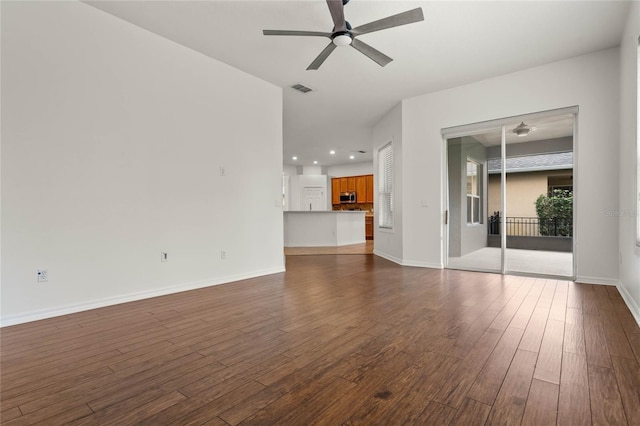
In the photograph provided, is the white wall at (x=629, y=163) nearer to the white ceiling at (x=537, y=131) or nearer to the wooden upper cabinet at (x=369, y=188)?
the white ceiling at (x=537, y=131)

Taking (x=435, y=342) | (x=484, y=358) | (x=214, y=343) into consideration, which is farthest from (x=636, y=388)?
(x=214, y=343)

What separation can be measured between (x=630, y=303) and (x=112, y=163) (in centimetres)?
536

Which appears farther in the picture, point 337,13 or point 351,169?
point 351,169

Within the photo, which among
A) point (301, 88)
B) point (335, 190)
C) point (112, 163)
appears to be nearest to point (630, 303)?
point (301, 88)

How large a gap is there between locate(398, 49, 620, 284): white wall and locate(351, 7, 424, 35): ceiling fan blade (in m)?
2.84

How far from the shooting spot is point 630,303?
309 centimetres

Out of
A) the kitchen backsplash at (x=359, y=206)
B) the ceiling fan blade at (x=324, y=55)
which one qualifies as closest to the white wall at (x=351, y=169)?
the kitchen backsplash at (x=359, y=206)

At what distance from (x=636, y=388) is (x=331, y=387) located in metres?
1.59

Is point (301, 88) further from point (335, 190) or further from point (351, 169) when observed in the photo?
point (335, 190)

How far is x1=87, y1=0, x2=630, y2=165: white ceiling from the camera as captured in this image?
3.21 m

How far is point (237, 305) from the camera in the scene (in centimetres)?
330

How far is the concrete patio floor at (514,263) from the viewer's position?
16.5ft

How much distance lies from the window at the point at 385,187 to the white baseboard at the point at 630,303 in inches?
147

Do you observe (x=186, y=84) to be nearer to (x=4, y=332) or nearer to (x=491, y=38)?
(x=4, y=332)
